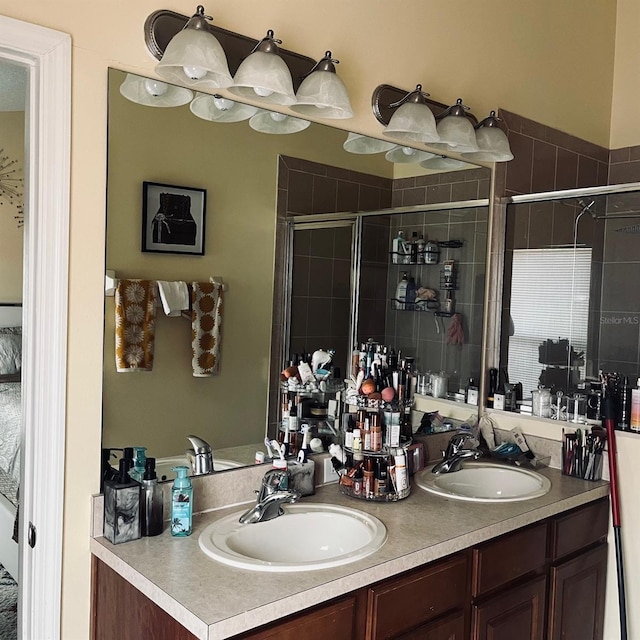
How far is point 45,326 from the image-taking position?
169 centimetres

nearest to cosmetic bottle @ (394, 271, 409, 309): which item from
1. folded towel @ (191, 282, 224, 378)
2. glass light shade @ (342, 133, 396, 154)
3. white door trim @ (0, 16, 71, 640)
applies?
glass light shade @ (342, 133, 396, 154)

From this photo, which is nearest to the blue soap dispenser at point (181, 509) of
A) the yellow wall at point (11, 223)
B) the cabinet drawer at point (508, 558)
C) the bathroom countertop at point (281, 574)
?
the bathroom countertop at point (281, 574)

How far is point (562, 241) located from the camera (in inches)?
115

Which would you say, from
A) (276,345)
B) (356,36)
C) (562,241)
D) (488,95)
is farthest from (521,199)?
(276,345)

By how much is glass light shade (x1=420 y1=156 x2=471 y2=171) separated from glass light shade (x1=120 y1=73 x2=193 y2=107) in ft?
3.63

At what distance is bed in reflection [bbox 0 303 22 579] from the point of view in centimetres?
318

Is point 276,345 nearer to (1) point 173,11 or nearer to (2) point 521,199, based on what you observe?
(1) point 173,11

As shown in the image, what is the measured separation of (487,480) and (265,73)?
5.69 ft

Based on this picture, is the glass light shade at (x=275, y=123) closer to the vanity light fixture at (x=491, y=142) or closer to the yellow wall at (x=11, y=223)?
the vanity light fixture at (x=491, y=142)

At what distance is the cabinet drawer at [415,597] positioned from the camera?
5.64ft

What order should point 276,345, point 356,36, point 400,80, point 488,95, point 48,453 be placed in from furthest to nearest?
point 488,95 → point 400,80 → point 356,36 → point 276,345 → point 48,453

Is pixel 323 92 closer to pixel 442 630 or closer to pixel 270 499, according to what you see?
pixel 270 499

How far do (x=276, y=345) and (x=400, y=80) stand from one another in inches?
44.3

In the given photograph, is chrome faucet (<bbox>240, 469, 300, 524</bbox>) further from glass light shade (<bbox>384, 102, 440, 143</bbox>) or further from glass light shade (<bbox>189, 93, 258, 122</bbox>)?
glass light shade (<bbox>384, 102, 440, 143</bbox>)
